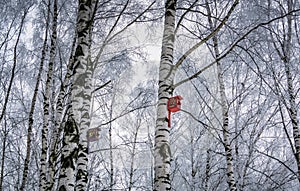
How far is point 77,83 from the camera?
319 cm

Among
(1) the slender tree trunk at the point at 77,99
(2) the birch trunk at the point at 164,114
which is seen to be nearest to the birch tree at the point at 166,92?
(2) the birch trunk at the point at 164,114

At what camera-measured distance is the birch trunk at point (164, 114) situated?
3.07m

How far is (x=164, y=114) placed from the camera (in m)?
3.32

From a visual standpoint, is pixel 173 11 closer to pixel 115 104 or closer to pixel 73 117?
pixel 73 117

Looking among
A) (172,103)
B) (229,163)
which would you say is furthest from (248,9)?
(172,103)

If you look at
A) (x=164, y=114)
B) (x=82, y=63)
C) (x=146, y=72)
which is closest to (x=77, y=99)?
(x=82, y=63)

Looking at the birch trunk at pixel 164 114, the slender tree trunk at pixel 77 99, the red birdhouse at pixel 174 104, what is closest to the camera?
the slender tree trunk at pixel 77 99

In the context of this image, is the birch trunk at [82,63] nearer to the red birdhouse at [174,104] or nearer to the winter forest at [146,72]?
the winter forest at [146,72]

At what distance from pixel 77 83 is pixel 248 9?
191 inches

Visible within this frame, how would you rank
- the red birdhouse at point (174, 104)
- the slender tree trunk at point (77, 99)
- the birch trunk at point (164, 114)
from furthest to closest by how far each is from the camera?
the red birdhouse at point (174, 104) → the birch trunk at point (164, 114) → the slender tree trunk at point (77, 99)

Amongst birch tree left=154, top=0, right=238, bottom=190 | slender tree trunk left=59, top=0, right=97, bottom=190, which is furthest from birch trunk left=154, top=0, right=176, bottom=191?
slender tree trunk left=59, top=0, right=97, bottom=190

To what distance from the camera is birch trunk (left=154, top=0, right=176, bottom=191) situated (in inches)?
121

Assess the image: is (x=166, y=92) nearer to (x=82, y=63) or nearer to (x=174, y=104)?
(x=174, y=104)

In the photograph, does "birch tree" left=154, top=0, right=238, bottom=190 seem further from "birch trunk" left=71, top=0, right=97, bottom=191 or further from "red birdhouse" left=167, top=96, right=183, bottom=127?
"birch trunk" left=71, top=0, right=97, bottom=191
